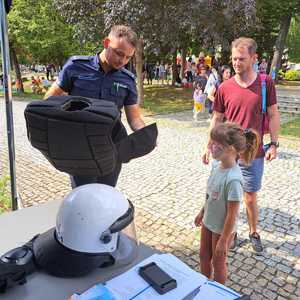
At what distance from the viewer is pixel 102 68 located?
238 centimetres

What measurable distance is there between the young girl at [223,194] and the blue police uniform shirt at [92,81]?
683 millimetres

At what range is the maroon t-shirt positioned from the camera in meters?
3.16

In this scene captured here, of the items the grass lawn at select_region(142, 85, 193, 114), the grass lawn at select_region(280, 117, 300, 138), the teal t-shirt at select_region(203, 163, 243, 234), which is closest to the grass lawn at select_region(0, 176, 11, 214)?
the teal t-shirt at select_region(203, 163, 243, 234)

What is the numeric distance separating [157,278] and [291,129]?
9.15 metres

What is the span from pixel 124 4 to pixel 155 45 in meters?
1.94

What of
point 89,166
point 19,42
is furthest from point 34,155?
point 19,42

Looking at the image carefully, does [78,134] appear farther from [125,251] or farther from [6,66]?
[6,66]

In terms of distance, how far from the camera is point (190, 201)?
15.5ft

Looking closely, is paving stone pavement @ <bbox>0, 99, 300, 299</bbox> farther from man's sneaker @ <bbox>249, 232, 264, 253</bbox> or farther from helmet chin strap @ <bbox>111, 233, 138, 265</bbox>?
helmet chin strap @ <bbox>111, 233, 138, 265</bbox>

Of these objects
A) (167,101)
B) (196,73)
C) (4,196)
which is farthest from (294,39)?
(4,196)

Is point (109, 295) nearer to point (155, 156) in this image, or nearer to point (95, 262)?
point (95, 262)

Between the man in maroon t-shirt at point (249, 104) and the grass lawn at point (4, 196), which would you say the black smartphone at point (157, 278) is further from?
the grass lawn at point (4, 196)

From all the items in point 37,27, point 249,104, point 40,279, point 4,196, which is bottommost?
point 4,196

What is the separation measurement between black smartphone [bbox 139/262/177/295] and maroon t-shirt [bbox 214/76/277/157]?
2287mm
